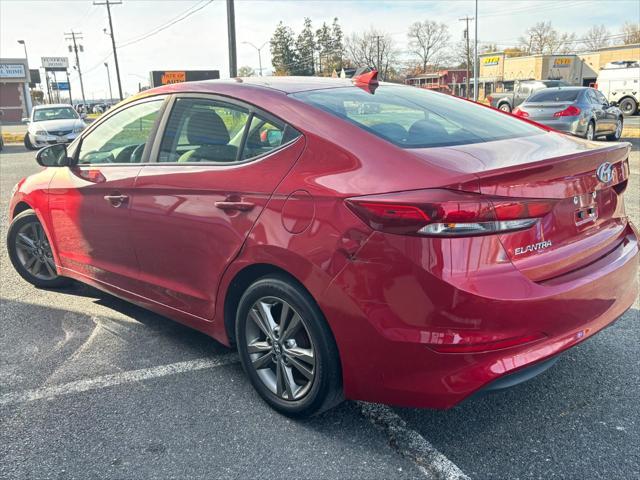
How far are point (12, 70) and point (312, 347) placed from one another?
222 ft

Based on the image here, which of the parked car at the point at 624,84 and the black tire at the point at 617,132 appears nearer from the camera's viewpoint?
the black tire at the point at 617,132

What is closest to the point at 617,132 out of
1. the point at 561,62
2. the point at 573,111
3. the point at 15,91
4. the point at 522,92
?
the point at 573,111

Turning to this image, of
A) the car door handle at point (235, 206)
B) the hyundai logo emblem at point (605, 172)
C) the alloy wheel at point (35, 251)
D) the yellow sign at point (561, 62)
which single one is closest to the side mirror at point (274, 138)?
the car door handle at point (235, 206)

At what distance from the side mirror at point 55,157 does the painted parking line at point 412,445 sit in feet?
8.85

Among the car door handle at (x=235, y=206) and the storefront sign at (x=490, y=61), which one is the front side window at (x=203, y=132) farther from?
the storefront sign at (x=490, y=61)

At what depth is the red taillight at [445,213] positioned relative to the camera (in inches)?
83.4

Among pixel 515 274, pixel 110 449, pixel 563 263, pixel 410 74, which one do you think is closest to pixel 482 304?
pixel 515 274

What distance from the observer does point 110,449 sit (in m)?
2.59

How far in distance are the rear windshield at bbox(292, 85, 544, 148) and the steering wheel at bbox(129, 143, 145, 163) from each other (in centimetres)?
114

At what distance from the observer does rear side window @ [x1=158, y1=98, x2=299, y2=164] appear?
2.80 metres

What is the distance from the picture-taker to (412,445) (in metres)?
2.55

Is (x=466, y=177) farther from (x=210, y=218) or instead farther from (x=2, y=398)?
(x=2, y=398)

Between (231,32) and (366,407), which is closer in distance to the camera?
(366,407)

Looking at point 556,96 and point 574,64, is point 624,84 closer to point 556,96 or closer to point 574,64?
point 556,96
